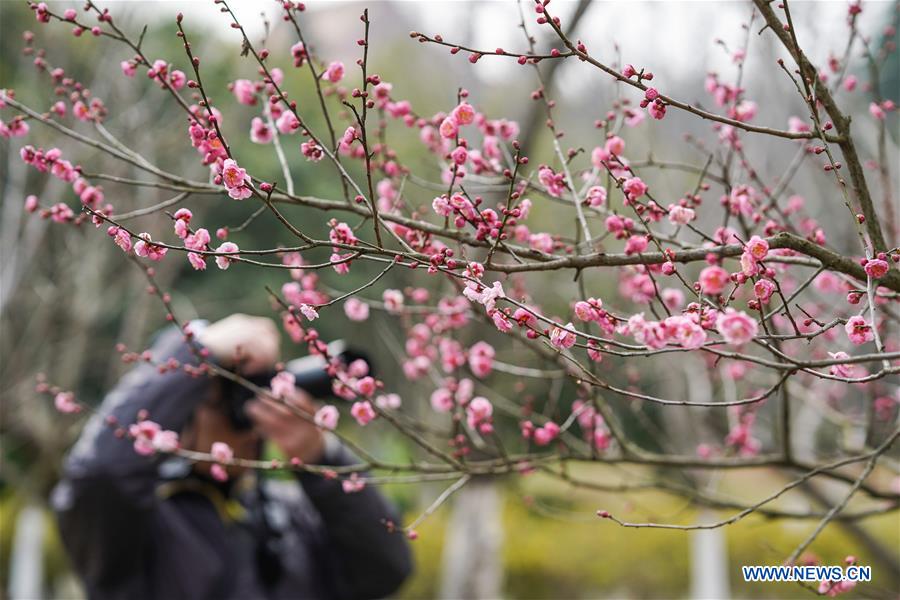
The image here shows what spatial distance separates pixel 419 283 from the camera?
16.1 feet

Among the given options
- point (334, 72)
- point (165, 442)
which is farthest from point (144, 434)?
point (334, 72)

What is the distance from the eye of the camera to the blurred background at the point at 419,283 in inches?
157

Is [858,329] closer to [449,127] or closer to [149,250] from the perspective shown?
[449,127]

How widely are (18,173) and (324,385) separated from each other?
414 centimetres

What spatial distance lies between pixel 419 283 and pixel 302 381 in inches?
111

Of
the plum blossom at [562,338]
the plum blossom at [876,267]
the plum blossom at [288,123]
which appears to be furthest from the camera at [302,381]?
the plum blossom at [876,267]

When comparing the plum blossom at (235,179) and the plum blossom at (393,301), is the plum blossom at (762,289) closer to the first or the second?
the plum blossom at (235,179)

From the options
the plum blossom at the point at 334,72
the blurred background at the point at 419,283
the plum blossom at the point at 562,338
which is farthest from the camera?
the blurred background at the point at 419,283

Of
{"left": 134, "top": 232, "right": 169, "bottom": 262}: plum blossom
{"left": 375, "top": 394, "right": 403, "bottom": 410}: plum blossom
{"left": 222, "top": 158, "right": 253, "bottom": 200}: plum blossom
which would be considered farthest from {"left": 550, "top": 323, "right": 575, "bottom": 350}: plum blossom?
{"left": 375, "top": 394, "right": 403, "bottom": 410}: plum blossom

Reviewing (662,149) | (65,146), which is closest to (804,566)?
(65,146)

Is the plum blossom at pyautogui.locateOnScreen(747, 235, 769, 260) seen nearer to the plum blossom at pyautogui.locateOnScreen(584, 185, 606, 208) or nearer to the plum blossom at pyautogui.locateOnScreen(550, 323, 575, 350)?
the plum blossom at pyautogui.locateOnScreen(550, 323, 575, 350)

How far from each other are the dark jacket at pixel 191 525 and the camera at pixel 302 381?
115 millimetres

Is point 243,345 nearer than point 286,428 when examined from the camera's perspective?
→ Yes

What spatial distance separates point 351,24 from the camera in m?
20.1
